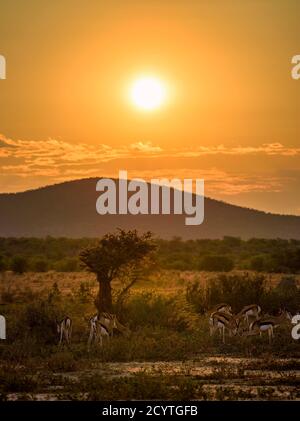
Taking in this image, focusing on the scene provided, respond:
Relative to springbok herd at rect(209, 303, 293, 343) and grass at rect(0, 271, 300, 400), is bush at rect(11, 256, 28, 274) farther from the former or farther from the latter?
springbok herd at rect(209, 303, 293, 343)

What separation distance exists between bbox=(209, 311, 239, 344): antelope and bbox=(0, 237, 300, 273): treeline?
11.3 m

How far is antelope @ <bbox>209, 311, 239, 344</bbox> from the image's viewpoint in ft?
72.6

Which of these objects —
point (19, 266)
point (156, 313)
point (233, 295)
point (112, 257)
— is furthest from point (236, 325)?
point (19, 266)

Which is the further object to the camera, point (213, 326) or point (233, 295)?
point (233, 295)

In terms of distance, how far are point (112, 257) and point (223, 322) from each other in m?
4.36

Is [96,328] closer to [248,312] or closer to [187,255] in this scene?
[248,312]

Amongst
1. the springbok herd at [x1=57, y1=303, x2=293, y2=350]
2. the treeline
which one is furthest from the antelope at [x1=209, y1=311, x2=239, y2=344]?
the treeline

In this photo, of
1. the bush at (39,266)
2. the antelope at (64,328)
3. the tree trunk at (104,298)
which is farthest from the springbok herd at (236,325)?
the bush at (39,266)

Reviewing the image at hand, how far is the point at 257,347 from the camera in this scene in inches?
834

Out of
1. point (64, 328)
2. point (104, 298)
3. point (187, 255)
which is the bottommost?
point (64, 328)

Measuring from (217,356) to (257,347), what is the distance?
133 cm

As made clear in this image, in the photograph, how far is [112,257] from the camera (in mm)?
25266

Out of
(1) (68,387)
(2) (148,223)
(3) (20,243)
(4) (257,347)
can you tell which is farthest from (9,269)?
(2) (148,223)
